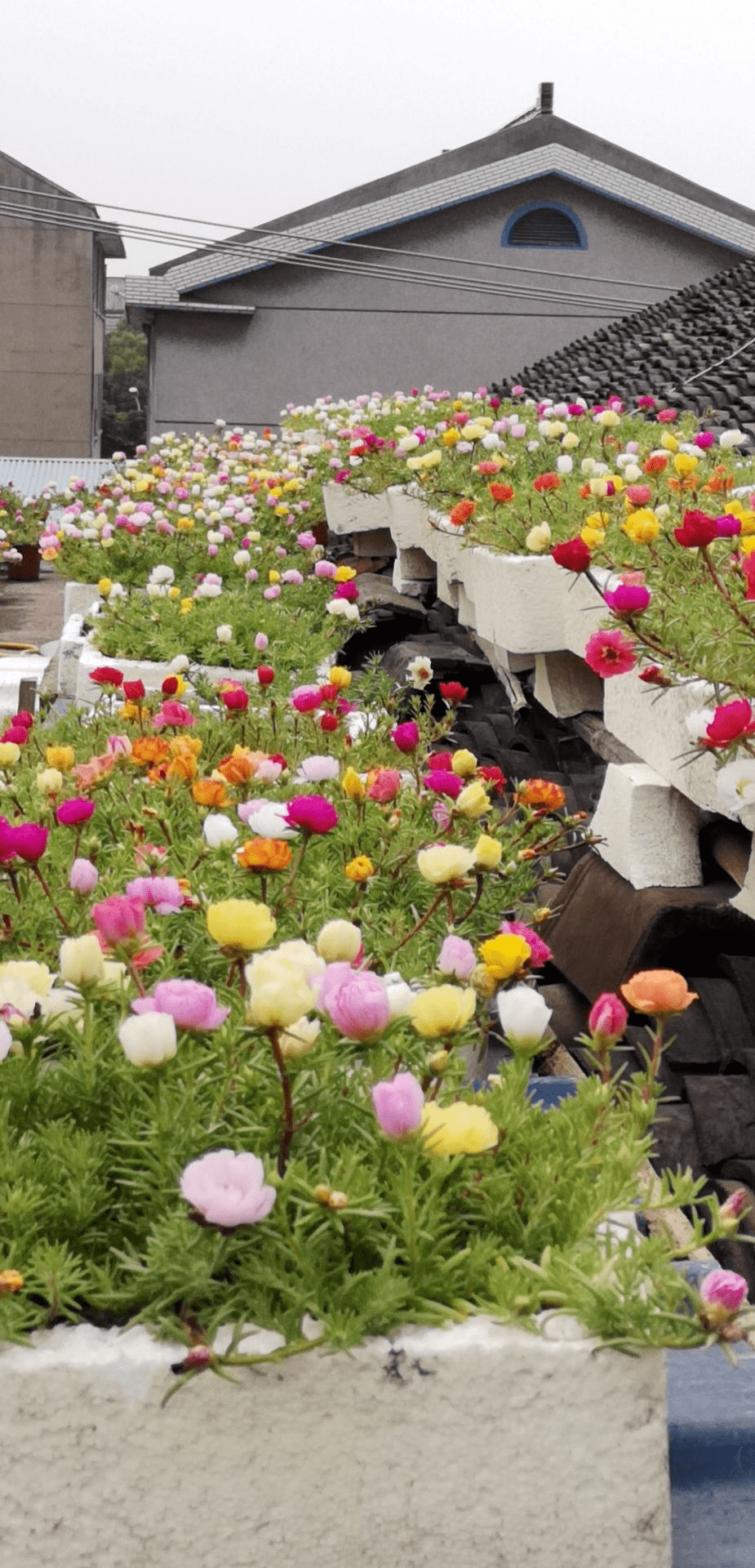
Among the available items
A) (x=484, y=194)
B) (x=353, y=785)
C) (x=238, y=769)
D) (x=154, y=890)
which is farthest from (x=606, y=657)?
(x=484, y=194)

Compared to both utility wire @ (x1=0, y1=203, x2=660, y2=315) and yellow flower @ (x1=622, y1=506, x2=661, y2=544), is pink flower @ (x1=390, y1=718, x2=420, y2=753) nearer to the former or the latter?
yellow flower @ (x1=622, y1=506, x2=661, y2=544)

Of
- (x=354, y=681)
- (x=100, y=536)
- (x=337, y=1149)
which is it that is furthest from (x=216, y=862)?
(x=100, y=536)

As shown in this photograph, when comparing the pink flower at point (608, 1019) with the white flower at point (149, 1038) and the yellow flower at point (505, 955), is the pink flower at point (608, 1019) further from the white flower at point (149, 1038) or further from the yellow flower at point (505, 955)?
the white flower at point (149, 1038)

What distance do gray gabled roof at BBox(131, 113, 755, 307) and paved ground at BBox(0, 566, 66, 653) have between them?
4795 mm

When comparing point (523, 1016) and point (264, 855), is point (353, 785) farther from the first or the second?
point (523, 1016)

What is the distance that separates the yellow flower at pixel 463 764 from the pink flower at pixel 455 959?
3.94 feet

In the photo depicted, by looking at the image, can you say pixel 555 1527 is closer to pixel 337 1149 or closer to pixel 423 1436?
pixel 423 1436

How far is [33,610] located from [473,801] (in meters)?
18.0

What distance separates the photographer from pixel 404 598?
28.5ft

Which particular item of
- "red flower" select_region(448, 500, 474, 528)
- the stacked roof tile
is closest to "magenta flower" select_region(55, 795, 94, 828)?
"red flower" select_region(448, 500, 474, 528)

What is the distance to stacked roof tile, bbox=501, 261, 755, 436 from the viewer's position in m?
10.4

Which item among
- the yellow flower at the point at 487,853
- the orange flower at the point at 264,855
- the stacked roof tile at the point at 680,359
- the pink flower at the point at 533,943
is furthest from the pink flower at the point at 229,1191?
the stacked roof tile at the point at 680,359

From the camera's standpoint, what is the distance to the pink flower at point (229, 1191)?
1303 millimetres

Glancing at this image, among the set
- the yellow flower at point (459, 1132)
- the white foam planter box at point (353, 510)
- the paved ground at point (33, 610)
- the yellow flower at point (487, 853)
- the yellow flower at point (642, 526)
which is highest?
the yellow flower at point (642, 526)
